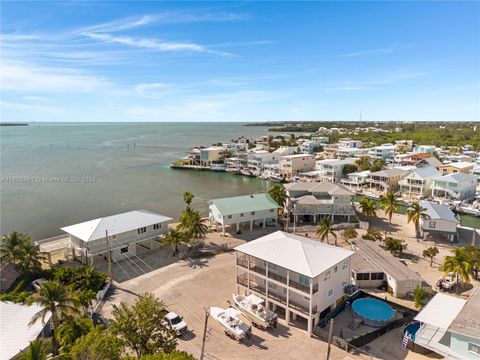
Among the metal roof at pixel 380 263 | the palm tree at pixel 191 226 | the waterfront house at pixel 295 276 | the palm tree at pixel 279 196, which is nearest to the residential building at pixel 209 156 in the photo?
the palm tree at pixel 279 196

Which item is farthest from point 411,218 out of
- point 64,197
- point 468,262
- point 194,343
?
point 64,197

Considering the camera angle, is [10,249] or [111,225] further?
[111,225]

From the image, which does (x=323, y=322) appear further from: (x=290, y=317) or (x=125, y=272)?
(x=125, y=272)

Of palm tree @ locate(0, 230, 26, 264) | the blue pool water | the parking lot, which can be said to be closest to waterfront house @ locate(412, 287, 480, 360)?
the blue pool water

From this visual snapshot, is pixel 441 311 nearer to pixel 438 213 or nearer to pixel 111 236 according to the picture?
pixel 438 213

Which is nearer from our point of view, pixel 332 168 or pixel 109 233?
pixel 109 233

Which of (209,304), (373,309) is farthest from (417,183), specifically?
(209,304)

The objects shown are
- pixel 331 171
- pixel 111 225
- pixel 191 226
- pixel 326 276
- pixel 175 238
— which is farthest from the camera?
pixel 331 171
